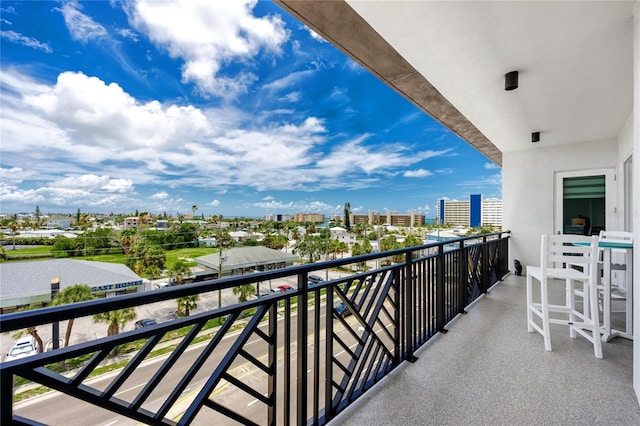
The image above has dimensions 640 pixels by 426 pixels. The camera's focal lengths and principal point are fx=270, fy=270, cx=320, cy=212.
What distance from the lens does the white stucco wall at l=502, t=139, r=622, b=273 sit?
4934 mm

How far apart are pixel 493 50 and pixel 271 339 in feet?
9.29

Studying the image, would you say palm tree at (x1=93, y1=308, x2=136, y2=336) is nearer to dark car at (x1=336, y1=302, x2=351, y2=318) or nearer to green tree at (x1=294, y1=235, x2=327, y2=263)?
dark car at (x1=336, y1=302, x2=351, y2=318)

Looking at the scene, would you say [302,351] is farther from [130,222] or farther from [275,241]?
[275,241]

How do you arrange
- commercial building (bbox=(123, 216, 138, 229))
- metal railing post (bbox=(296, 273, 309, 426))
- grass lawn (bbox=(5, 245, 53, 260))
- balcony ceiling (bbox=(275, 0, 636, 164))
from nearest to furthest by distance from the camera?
metal railing post (bbox=(296, 273, 309, 426))
balcony ceiling (bbox=(275, 0, 636, 164))
grass lawn (bbox=(5, 245, 53, 260))
commercial building (bbox=(123, 216, 138, 229))

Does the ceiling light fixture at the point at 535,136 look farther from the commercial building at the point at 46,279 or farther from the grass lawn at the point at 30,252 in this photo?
the grass lawn at the point at 30,252

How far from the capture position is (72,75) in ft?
47.7

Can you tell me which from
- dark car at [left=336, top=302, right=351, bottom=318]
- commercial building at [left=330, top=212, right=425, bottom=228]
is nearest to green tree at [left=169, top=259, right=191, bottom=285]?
commercial building at [left=330, top=212, right=425, bottom=228]

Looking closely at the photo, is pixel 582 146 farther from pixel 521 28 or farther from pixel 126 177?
pixel 126 177

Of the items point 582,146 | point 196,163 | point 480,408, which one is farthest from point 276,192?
point 480,408

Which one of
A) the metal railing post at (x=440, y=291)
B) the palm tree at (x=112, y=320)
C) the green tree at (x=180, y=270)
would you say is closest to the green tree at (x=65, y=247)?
the green tree at (x=180, y=270)

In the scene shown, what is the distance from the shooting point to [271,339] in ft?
4.21

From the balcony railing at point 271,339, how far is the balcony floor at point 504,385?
0.47 feet

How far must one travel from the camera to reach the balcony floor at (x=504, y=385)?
5.13ft

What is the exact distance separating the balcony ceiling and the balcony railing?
171cm
